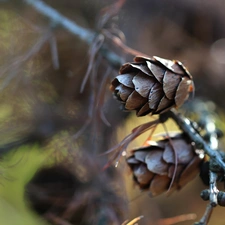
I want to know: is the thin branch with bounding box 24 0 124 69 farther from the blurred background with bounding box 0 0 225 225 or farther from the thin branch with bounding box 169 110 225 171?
the thin branch with bounding box 169 110 225 171

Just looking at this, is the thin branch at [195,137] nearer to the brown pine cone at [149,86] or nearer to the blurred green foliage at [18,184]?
the brown pine cone at [149,86]

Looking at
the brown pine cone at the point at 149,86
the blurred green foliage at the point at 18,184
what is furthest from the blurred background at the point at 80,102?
the brown pine cone at the point at 149,86

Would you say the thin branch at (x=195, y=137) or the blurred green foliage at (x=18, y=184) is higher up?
the thin branch at (x=195, y=137)

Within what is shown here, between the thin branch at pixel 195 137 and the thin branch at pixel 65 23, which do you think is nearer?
the thin branch at pixel 195 137

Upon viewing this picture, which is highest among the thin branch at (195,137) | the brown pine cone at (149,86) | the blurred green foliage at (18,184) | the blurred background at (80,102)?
the brown pine cone at (149,86)

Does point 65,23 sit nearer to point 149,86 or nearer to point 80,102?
point 80,102

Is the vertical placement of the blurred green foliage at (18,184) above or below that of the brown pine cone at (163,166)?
below
